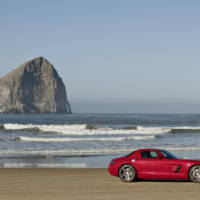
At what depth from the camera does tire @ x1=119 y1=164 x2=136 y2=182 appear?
578 inches

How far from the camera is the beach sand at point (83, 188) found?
12.0m

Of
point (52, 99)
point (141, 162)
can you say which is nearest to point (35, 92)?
point (52, 99)

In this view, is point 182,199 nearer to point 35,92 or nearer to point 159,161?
point 159,161

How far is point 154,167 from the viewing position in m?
14.5

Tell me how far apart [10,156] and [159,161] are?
1191 cm

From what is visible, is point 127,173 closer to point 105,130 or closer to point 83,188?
point 83,188

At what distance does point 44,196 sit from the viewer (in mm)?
12000

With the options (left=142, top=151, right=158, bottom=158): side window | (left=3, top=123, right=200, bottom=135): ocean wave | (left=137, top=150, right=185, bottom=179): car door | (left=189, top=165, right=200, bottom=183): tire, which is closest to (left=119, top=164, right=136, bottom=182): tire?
(left=137, top=150, right=185, bottom=179): car door

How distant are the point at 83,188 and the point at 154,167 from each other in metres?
2.50

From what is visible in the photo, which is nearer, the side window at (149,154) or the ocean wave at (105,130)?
the side window at (149,154)

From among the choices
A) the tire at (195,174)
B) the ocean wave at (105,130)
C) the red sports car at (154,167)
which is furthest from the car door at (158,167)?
the ocean wave at (105,130)

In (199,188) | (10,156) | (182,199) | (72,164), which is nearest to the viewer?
(182,199)

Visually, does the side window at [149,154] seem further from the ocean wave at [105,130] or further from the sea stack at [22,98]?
the sea stack at [22,98]

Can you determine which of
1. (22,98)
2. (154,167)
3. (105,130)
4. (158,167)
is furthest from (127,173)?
(22,98)
